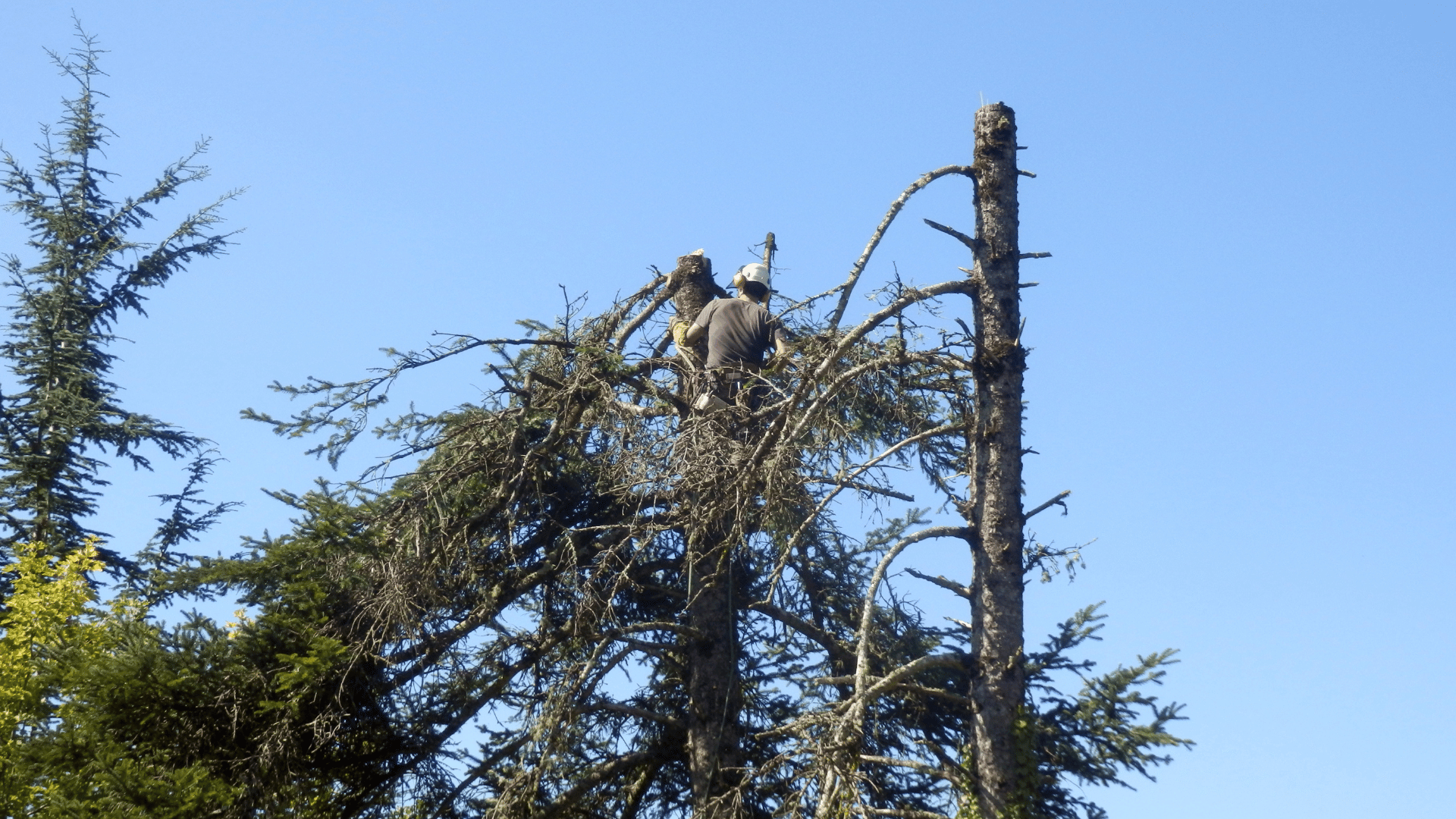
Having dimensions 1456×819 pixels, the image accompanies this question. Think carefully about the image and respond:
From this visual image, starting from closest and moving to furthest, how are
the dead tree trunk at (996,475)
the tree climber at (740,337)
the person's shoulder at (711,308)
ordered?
the dead tree trunk at (996,475) < the tree climber at (740,337) < the person's shoulder at (711,308)

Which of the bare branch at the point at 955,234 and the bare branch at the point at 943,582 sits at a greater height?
the bare branch at the point at 955,234

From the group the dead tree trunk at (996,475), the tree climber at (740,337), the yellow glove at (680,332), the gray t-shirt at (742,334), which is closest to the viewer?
the dead tree trunk at (996,475)

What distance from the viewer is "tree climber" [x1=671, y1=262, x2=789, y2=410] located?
1088 cm

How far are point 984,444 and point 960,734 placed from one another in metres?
2.58

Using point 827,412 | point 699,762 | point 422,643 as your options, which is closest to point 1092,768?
point 827,412

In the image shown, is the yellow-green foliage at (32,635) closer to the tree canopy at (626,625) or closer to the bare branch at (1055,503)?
the tree canopy at (626,625)

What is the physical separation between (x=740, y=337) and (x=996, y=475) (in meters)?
2.55

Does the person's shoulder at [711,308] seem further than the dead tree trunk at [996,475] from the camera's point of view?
Yes

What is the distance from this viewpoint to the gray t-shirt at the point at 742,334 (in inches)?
436

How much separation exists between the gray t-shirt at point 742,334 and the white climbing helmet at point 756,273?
38cm

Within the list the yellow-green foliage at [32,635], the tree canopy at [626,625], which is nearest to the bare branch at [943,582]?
the tree canopy at [626,625]

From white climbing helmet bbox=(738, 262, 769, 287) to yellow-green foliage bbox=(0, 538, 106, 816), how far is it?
6.48 metres

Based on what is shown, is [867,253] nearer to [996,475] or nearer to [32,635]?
[996,475]

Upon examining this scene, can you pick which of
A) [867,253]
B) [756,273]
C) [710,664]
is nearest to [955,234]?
[867,253]
